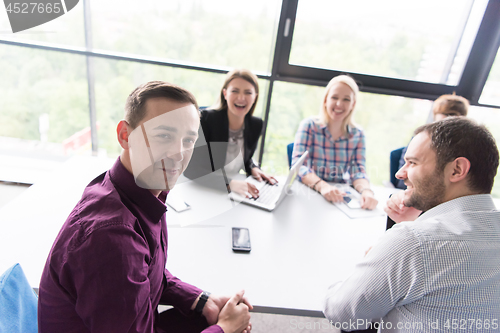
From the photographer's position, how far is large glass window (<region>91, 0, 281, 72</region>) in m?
2.75

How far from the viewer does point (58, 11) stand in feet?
8.68

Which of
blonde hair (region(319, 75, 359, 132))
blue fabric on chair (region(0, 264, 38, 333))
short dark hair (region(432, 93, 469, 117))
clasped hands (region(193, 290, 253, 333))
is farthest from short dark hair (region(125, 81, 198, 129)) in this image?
short dark hair (region(432, 93, 469, 117))

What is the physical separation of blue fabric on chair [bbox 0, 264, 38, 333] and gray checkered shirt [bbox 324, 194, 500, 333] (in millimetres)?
972

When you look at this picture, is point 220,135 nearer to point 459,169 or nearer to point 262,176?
point 262,176

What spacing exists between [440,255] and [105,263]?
0.87 metres

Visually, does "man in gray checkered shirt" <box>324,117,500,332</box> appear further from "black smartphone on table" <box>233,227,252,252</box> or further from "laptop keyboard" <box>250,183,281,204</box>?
"laptop keyboard" <box>250,183,281,204</box>

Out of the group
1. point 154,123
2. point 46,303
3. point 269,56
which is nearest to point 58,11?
point 269,56

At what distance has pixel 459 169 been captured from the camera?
95 centimetres

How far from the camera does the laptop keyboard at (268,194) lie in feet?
5.45

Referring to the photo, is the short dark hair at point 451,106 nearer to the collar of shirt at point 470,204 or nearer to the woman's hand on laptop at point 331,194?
the woman's hand on laptop at point 331,194

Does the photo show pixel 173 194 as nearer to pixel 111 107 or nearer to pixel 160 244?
pixel 160 244

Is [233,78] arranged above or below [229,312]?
above

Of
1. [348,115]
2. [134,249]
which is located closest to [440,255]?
[134,249]

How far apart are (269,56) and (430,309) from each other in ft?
8.48
